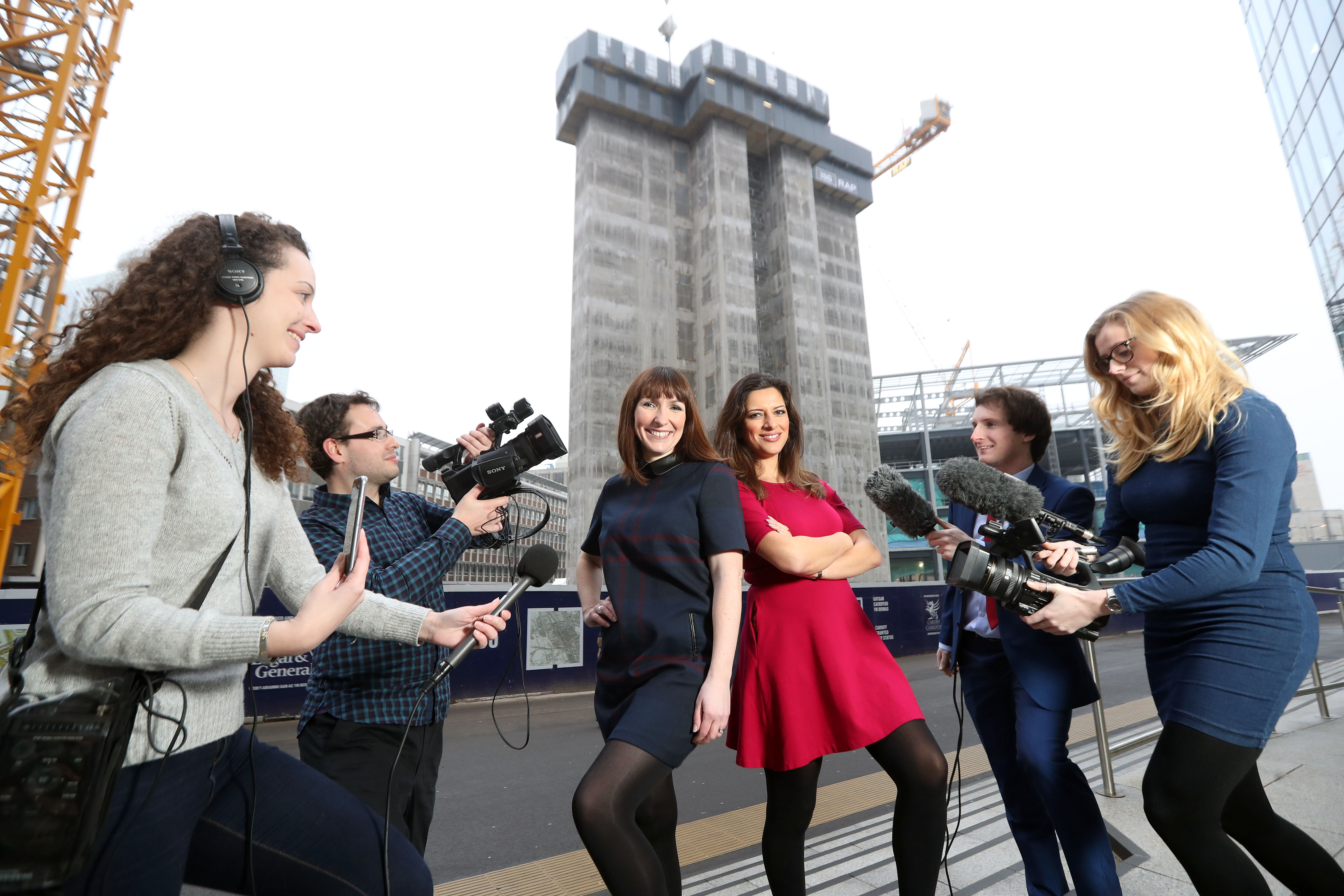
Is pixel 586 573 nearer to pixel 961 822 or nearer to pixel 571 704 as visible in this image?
pixel 961 822

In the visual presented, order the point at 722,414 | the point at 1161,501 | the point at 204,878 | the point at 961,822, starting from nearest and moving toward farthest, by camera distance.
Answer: the point at 204,878 → the point at 1161,501 → the point at 722,414 → the point at 961,822

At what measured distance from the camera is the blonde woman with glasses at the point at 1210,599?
1645 millimetres

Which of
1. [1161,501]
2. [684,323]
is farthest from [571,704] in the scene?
[684,323]

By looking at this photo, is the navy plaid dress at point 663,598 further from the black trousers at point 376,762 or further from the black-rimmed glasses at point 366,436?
the black-rimmed glasses at point 366,436

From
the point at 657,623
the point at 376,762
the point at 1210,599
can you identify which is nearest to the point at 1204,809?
the point at 1210,599

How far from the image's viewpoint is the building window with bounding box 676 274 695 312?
36.1 meters

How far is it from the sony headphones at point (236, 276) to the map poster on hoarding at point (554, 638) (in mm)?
7779

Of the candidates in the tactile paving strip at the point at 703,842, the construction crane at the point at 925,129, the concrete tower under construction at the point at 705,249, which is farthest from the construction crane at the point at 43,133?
the construction crane at the point at 925,129

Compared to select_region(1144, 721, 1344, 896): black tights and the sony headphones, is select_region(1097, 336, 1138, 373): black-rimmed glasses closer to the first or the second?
select_region(1144, 721, 1344, 896): black tights

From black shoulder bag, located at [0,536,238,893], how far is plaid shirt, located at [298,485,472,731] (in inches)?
33.7

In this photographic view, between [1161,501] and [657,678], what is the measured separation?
4.94ft

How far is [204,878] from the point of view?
4.00 ft

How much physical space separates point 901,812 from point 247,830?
170 cm

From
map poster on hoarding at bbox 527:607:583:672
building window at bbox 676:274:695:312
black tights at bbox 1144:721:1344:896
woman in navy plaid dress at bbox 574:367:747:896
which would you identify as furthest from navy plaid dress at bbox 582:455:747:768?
building window at bbox 676:274:695:312
